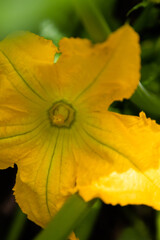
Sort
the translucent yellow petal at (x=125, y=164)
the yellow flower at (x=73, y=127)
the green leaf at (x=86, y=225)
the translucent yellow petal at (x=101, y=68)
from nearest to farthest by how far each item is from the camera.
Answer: the translucent yellow petal at (x=101, y=68) → the yellow flower at (x=73, y=127) → the translucent yellow petal at (x=125, y=164) → the green leaf at (x=86, y=225)

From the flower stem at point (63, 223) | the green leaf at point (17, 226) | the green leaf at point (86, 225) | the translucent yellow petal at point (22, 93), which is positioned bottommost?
the green leaf at point (86, 225)

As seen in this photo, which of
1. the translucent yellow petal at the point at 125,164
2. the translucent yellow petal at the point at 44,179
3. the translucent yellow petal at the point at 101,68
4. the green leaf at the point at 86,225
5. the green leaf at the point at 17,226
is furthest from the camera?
the green leaf at the point at 17,226

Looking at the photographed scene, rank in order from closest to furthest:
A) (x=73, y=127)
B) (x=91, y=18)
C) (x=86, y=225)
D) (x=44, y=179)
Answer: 1. (x=91, y=18)
2. (x=44, y=179)
3. (x=73, y=127)
4. (x=86, y=225)

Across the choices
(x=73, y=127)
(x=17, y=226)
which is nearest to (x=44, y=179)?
(x=73, y=127)

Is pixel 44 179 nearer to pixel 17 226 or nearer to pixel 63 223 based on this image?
pixel 63 223

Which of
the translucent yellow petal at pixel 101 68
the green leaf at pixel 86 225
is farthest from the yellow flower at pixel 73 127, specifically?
the green leaf at pixel 86 225

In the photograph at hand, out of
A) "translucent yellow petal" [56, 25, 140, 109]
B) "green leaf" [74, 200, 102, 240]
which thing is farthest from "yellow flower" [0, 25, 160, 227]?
"green leaf" [74, 200, 102, 240]

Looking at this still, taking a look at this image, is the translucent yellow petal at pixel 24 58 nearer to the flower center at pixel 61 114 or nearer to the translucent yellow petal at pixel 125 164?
the flower center at pixel 61 114
